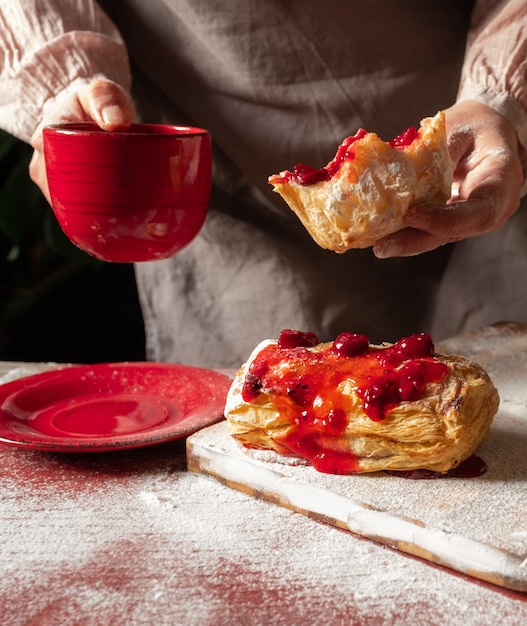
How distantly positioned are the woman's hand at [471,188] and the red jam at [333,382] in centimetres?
13

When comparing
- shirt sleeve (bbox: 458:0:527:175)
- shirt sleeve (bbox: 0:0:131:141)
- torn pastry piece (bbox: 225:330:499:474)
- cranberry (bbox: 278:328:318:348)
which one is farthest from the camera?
shirt sleeve (bbox: 0:0:131:141)

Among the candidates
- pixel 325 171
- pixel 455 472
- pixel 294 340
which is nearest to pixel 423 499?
pixel 455 472

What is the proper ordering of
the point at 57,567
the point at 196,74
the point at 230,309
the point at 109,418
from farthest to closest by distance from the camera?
the point at 230,309 → the point at 196,74 → the point at 109,418 → the point at 57,567

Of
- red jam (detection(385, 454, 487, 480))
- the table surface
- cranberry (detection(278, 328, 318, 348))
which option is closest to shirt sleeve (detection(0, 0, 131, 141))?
cranberry (detection(278, 328, 318, 348))

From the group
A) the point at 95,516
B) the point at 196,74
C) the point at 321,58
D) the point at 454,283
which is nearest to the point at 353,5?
the point at 321,58

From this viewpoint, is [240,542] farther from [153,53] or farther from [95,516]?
[153,53]

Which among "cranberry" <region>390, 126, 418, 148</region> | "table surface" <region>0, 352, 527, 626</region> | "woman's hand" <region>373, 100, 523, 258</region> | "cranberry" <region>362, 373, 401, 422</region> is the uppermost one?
"cranberry" <region>390, 126, 418, 148</region>

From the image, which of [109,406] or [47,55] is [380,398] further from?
[47,55]

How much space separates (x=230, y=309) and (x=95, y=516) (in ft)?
2.94

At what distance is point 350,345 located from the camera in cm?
107

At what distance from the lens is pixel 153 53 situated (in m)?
1.65

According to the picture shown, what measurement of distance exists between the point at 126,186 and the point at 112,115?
190mm

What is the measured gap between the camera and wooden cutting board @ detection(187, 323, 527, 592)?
0.83 m

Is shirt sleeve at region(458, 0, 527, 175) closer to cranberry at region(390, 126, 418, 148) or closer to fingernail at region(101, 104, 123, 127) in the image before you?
cranberry at region(390, 126, 418, 148)
